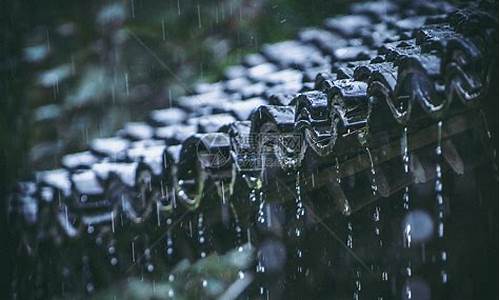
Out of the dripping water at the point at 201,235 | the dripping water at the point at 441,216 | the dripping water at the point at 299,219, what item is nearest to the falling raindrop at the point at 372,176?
the dripping water at the point at 441,216

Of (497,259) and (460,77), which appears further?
(497,259)

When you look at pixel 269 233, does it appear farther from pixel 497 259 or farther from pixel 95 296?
pixel 95 296

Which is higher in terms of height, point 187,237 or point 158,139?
point 158,139

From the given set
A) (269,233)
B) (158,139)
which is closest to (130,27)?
(158,139)

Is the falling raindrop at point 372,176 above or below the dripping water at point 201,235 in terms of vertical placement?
above

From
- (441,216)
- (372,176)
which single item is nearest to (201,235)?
(372,176)

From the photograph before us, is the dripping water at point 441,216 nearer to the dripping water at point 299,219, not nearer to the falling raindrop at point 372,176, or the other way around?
the falling raindrop at point 372,176

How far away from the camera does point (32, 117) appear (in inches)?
222

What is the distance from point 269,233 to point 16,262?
7.79 ft

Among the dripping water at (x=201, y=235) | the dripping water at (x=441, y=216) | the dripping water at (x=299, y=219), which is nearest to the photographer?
the dripping water at (x=441, y=216)

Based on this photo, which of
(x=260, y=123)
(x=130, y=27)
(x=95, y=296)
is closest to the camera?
(x=260, y=123)

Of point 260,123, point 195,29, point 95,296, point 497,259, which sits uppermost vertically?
point 195,29

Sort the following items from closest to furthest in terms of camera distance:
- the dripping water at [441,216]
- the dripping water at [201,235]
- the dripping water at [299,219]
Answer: the dripping water at [441,216], the dripping water at [299,219], the dripping water at [201,235]

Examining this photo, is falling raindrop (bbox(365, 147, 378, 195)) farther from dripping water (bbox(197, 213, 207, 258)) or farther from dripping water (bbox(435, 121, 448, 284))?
dripping water (bbox(197, 213, 207, 258))
